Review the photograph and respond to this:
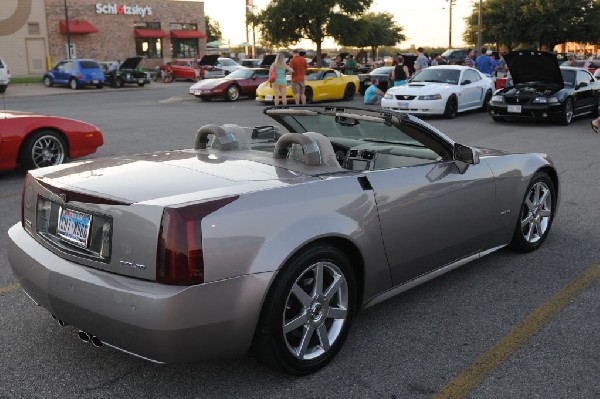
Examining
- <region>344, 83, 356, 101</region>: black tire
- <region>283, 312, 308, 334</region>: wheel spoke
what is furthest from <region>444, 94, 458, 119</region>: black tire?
<region>283, 312, 308, 334</region>: wheel spoke

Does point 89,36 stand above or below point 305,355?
above

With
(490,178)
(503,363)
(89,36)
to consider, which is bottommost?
(503,363)

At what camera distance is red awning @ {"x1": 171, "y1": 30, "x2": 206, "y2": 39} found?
53047 mm

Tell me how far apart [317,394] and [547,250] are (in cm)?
306

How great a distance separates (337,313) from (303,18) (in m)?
42.1

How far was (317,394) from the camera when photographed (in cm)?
303

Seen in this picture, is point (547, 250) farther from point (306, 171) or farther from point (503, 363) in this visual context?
point (306, 171)

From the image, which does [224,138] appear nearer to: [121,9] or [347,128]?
[347,128]

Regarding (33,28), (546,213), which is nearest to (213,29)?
(33,28)

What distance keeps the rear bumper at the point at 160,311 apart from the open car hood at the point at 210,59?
122 feet

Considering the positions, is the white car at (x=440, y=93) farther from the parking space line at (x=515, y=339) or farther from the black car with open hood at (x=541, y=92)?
the parking space line at (x=515, y=339)

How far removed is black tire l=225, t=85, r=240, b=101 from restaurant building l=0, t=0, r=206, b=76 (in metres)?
23.0

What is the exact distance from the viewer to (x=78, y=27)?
46.3 meters

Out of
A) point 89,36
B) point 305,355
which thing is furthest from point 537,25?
point 305,355
